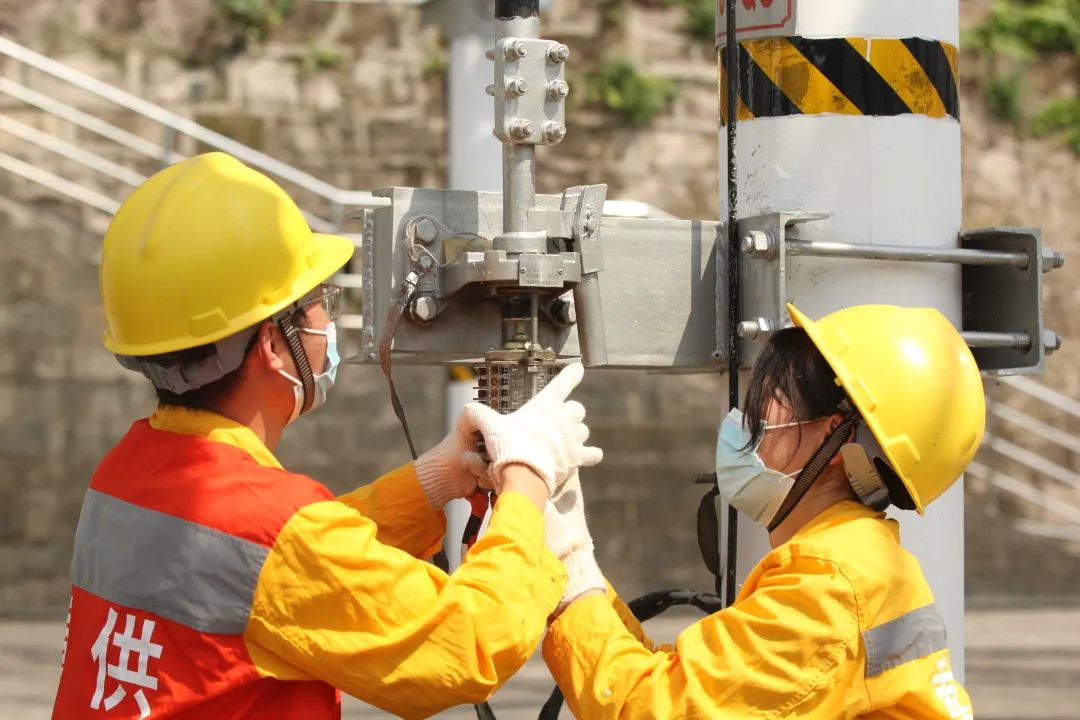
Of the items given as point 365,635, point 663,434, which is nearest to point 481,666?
point 365,635

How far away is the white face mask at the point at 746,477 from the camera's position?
9.22 feet

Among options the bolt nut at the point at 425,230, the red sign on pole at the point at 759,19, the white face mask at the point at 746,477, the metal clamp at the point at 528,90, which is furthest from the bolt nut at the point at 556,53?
the white face mask at the point at 746,477

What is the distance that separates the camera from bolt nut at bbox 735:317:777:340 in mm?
2982

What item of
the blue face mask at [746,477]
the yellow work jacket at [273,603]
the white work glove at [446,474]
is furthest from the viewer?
the white work glove at [446,474]

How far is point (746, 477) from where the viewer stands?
2822mm

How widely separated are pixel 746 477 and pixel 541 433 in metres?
0.35

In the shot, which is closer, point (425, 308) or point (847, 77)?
point (425, 308)

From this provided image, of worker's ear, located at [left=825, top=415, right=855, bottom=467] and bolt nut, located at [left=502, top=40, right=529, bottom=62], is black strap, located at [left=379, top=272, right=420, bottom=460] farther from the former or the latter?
worker's ear, located at [left=825, top=415, right=855, bottom=467]

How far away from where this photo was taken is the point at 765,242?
9.84ft

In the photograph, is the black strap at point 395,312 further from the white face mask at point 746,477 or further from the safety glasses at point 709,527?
the safety glasses at point 709,527

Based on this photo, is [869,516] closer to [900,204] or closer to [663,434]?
[900,204]

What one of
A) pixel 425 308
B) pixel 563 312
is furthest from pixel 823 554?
pixel 425 308

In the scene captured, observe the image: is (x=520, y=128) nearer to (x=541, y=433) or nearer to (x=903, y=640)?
(x=541, y=433)

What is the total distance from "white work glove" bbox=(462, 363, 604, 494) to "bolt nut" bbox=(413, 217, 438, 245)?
0.29 metres
